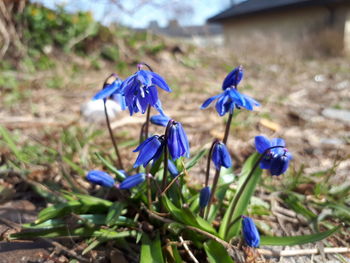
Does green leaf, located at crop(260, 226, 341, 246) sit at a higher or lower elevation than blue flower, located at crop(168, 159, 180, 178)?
lower

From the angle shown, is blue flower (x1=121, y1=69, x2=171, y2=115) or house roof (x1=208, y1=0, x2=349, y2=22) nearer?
blue flower (x1=121, y1=69, x2=171, y2=115)

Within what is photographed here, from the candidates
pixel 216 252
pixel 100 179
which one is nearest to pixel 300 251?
pixel 216 252

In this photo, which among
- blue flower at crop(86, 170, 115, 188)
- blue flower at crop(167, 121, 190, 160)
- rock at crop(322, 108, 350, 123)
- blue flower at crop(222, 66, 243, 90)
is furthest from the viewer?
rock at crop(322, 108, 350, 123)

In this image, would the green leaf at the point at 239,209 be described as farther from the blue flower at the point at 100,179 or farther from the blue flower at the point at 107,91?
the blue flower at the point at 107,91

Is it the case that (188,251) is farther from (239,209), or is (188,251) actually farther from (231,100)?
(231,100)

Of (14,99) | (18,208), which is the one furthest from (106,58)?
(18,208)

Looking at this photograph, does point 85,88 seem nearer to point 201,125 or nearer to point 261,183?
point 201,125

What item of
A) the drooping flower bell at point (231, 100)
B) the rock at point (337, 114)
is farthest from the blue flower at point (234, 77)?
the rock at point (337, 114)

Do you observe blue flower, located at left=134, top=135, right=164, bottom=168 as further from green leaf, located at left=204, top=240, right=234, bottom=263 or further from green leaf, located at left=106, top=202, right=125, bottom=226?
green leaf, located at left=204, top=240, right=234, bottom=263

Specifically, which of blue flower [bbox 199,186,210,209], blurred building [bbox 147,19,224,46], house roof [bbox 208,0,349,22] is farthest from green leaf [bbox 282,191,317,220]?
house roof [bbox 208,0,349,22]
